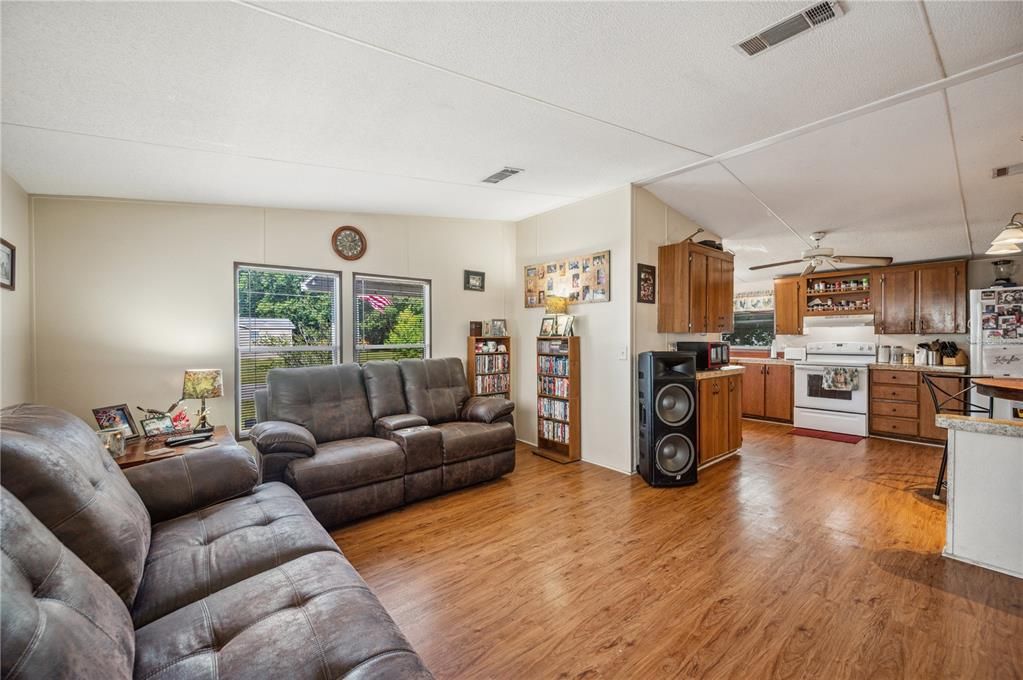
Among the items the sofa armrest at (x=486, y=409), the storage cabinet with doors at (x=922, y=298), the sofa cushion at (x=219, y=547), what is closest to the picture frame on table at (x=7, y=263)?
the sofa cushion at (x=219, y=547)

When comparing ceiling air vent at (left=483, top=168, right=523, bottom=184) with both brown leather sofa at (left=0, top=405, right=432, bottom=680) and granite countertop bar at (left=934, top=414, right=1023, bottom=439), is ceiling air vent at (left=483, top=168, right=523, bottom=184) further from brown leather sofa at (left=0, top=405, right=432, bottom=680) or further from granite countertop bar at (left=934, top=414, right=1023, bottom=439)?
granite countertop bar at (left=934, top=414, right=1023, bottom=439)

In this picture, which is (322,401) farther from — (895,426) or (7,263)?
(895,426)

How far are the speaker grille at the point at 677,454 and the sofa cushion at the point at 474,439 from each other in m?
1.32

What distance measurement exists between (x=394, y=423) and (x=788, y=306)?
6210 mm

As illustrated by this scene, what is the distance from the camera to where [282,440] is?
9.32ft

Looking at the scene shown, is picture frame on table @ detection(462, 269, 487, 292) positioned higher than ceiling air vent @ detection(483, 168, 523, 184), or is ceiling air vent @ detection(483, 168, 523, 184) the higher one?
ceiling air vent @ detection(483, 168, 523, 184)

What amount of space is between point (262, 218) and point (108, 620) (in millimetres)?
3479

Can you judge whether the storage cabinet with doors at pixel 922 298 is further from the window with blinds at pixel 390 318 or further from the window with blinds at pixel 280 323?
the window with blinds at pixel 280 323

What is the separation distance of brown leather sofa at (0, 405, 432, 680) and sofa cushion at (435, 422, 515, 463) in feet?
4.96

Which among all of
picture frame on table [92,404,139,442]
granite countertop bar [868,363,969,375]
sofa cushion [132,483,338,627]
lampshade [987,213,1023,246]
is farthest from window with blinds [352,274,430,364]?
granite countertop bar [868,363,969,375]

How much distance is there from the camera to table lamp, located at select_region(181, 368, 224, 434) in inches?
121

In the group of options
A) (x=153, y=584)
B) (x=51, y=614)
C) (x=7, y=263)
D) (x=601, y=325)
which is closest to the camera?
(x=51, y=614)

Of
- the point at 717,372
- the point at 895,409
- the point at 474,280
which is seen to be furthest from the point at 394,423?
the point at 895,409

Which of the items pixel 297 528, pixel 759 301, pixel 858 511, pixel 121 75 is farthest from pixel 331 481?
pixel 759 301
